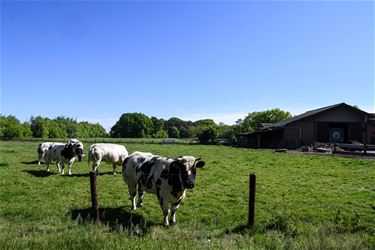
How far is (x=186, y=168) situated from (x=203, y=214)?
6.75ft

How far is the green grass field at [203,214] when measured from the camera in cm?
608

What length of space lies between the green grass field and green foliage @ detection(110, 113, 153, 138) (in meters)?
135

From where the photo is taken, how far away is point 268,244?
6434 millimetres

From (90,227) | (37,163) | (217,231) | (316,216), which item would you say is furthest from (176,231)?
(37,163)

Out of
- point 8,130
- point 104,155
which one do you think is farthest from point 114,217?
point 8,130

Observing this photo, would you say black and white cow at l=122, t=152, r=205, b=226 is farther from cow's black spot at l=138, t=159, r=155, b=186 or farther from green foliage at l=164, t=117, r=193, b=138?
green foliage at l=164, t=117, r=193, b=138

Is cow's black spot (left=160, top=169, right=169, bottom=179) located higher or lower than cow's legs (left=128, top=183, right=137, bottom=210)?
higher

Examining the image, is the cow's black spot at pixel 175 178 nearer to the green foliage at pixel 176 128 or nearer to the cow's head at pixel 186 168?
the cow's head at pixel 186 168

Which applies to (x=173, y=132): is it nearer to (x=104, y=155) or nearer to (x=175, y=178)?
(x=104, y=155)

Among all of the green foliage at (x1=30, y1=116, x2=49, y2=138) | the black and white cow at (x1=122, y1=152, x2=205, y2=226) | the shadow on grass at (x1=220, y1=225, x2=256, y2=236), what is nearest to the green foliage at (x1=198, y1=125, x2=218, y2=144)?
the green foliage at (x1=30, y1=116, x2=49, y2=138)

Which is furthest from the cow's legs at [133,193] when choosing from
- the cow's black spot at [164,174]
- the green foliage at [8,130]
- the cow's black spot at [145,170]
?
the green foliage at [8,130]

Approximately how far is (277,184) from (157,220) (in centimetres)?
702

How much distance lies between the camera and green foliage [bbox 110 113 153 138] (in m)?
152

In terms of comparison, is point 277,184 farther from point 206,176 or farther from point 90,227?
point 90,227
